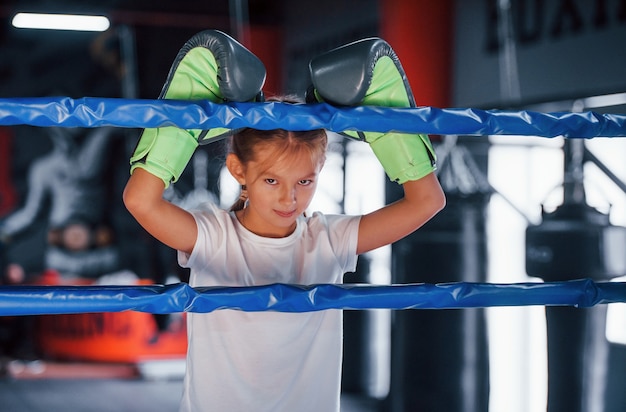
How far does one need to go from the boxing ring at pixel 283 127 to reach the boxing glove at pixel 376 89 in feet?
0.13

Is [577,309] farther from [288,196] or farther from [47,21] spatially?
[47,21]

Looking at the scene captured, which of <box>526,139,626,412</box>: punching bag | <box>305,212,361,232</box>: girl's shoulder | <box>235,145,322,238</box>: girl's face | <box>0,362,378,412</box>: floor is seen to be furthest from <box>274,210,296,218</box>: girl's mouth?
<box>0,362,378,412</box>: floor

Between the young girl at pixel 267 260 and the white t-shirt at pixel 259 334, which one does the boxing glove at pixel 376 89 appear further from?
the white t-shirt at pixel 259 334

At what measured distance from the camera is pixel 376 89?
1078 millimetres

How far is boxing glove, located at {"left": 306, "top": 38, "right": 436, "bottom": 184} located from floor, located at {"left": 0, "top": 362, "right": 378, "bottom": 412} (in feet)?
8.13

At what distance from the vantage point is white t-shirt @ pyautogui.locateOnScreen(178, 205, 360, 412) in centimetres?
115

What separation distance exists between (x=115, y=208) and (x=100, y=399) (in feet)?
6.35

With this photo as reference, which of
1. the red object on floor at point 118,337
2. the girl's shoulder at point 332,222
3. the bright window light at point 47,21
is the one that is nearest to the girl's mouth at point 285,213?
the girl's shoulder at point 332,222

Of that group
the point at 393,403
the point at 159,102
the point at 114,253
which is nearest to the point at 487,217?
the point at 393,403

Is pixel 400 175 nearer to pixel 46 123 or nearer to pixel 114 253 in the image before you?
pixel 46 123

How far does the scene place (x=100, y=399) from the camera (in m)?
3.64

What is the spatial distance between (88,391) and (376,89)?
10.5 ft

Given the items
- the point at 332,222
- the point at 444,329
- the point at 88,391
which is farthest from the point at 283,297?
the point at 88,391

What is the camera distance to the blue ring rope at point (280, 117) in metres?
0.93
